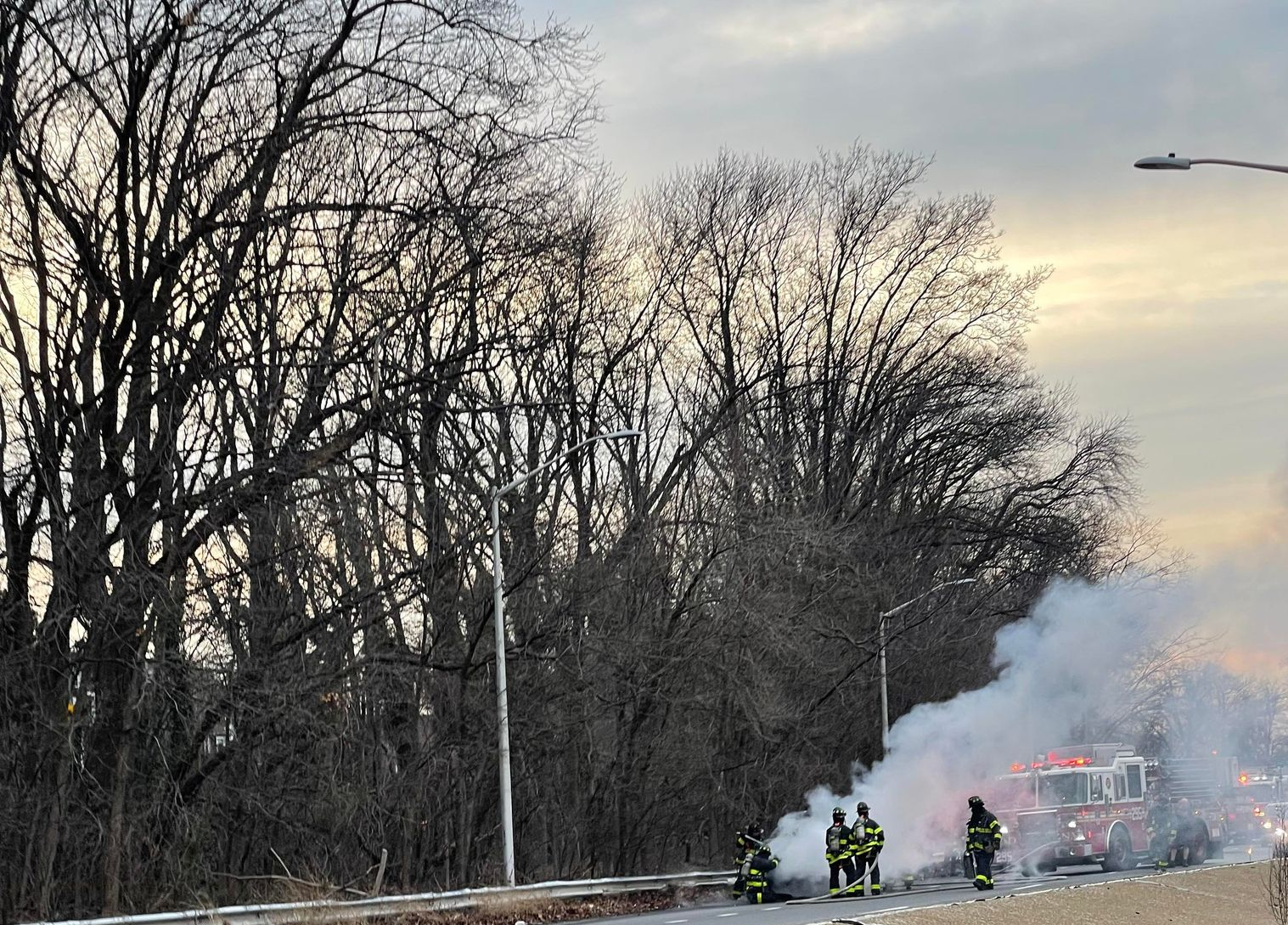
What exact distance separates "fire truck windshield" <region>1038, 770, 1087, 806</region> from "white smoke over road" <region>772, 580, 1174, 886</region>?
1.19 m

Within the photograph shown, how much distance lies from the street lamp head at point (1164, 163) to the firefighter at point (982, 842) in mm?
14617

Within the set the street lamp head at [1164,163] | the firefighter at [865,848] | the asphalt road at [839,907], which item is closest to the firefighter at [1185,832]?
the asphalt road at [839,907]

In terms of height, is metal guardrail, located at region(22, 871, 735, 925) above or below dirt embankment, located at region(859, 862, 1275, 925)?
above

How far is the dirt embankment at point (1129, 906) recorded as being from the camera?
19750mm

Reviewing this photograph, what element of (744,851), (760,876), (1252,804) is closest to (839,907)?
(760,876)

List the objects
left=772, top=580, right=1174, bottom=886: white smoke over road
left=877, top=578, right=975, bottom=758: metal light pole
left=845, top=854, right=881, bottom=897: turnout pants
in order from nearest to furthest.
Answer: left=845, top=854, right=881, bottom=897: turnout pants < left=772, top=580, right=1174, bottom=886: white smoke over road < left=877, top=578, right=975, bottom=758: metal light pole

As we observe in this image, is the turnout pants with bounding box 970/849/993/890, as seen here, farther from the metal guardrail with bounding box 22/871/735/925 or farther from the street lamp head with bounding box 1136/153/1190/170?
the street lamp head with bounding box 1136/153/1190/170

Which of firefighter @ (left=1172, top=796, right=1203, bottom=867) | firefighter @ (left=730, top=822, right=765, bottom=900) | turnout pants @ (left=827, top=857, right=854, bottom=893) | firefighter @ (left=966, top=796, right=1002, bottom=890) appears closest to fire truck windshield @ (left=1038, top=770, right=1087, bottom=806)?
firefighter @ (left=1172, top=796, right=1203, bottom=867)

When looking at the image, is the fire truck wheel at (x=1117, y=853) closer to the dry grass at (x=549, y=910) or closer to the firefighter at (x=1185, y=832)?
the firefighter at (x=1185, y=832)

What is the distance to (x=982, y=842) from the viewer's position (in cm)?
2788

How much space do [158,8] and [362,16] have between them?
9.99 ft

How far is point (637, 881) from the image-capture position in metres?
29.0

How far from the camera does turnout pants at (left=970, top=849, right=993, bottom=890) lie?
2705 cm

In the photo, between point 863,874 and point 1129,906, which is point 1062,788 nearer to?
point 863,874
